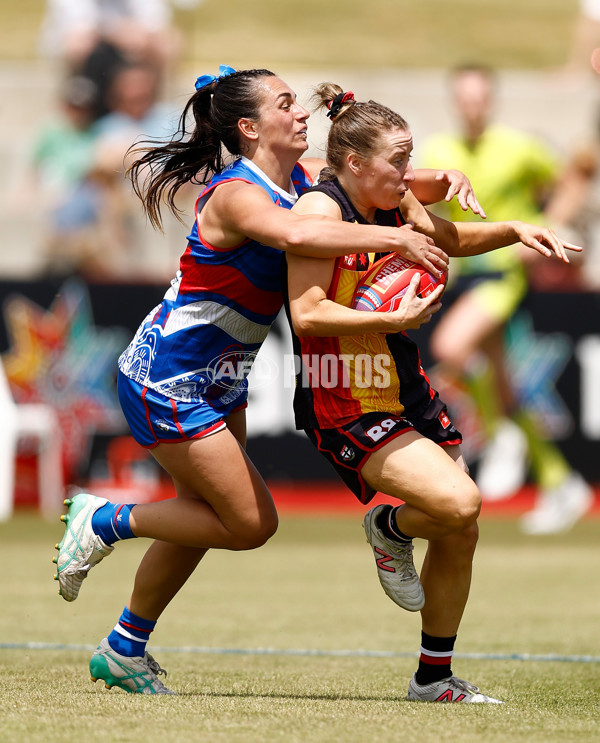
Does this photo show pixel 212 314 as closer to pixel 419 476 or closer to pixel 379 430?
pixel 379 430

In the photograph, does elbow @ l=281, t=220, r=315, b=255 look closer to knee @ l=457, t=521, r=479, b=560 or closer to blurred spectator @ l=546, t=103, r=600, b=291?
knee @ l=457, t=521, r=479, b=560

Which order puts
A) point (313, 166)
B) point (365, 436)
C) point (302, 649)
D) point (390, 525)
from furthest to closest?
1. point (302, 649)
2. point (313, 166)
3. point (390, 525)
4. point (365, 436)

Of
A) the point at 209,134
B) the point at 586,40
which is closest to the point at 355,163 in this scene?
the point at 209,134

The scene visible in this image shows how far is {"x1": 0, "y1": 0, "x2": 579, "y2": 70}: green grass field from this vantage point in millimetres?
18938

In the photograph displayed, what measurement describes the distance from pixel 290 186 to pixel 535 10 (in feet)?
57.9

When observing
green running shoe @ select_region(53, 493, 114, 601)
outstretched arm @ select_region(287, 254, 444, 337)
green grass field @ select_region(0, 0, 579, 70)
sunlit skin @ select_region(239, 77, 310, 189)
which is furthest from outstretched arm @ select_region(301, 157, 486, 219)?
green grass field @ select_region(0, 0, 579, 70)

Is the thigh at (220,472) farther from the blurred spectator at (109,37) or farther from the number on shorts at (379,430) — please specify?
the blurred spectator at (109,37)

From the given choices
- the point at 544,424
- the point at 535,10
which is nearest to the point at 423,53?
the point at 535,10

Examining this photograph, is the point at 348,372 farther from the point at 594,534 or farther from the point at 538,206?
the point at 538,206

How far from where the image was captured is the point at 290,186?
4.75 m

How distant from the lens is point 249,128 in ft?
15.1

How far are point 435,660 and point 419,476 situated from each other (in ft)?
2.47

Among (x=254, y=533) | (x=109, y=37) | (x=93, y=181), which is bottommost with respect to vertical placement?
(x=93, y=181)

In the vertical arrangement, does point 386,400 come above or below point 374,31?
above
